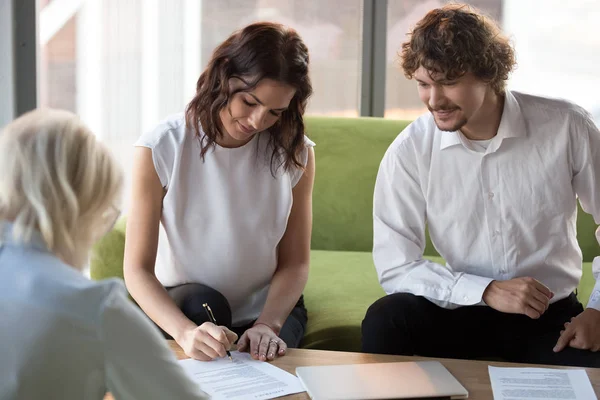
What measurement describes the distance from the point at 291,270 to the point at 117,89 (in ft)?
6.89

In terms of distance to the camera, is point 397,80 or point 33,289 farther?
point 397,80

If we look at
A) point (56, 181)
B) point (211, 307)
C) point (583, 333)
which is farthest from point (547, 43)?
point (56, 181)

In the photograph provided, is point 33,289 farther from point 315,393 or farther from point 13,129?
point 315,393

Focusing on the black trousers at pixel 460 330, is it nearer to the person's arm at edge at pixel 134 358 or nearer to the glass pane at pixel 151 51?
the person's arm at edge at pixel 134 358

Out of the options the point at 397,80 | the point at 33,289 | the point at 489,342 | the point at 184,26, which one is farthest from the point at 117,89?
the point at 33,289

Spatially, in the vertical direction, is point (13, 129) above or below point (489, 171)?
above

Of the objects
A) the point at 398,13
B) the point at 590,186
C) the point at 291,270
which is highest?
the point at 398,13

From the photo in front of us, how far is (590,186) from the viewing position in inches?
77.4

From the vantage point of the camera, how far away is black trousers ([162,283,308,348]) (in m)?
1.84

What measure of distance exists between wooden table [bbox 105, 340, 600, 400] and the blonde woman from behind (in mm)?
486

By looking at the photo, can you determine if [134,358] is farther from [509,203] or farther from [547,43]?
[547,43]

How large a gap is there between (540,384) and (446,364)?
0.19 meters

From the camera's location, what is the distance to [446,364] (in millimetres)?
1595

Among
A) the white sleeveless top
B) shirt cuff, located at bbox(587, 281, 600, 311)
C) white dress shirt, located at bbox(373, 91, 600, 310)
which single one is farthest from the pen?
shirt cuff, located at bbox(587, 281, 600, 311)
